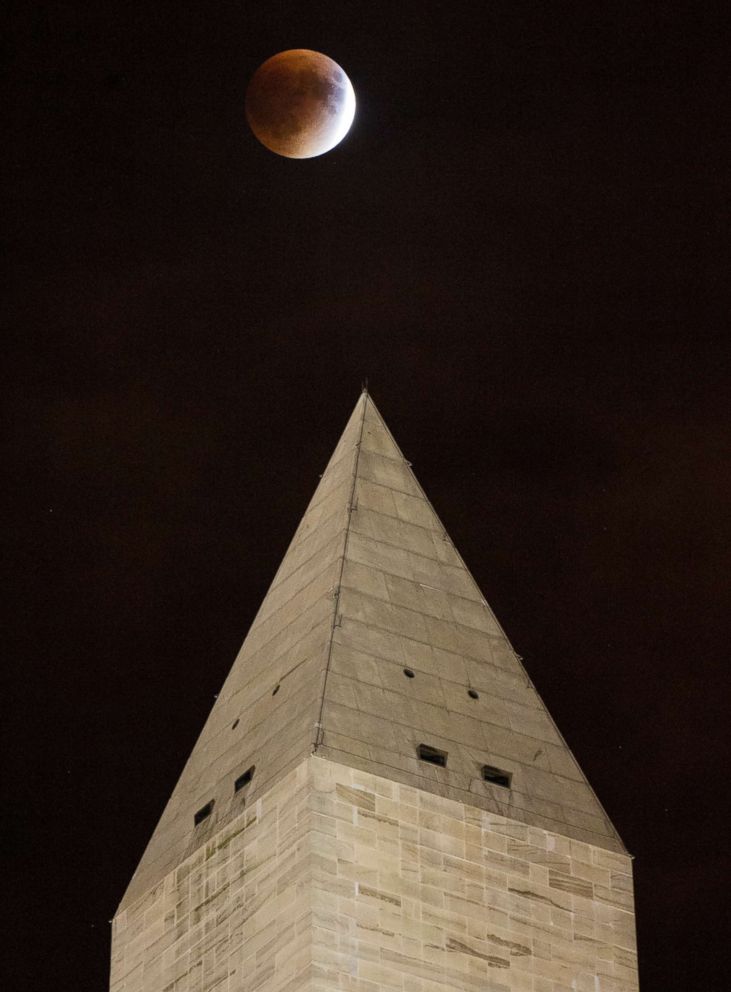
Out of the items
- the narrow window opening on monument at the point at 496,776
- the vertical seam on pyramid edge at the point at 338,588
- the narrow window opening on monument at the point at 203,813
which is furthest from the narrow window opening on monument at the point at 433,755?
the narrow window opening on monument at the point at 203,813

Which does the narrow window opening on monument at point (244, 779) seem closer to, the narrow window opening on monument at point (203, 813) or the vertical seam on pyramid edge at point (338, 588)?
the narrow window opening on monument at point (203, 813)

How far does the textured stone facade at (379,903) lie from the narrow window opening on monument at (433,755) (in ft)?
4.01

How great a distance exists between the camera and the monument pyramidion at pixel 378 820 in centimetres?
9500

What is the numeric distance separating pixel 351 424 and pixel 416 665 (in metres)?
10.3

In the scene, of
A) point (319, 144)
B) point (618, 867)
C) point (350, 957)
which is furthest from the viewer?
point (319, 144)

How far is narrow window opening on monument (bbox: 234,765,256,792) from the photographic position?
98750mm

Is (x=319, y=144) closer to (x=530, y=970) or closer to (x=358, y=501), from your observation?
→ (x=358, y=501)

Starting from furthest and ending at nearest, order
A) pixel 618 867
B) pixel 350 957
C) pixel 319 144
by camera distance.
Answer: pixel 319 144 < pixel 618 867 < pixel 350 957

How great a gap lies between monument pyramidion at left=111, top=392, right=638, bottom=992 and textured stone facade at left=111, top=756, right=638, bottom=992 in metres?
0.05

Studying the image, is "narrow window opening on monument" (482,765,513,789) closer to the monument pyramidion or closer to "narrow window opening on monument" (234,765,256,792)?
the monument pyramidion

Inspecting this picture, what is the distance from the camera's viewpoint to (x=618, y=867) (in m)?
99.8

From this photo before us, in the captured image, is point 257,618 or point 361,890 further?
point 257,618

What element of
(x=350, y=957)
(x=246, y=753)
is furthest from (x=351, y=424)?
(x=350, y=957)

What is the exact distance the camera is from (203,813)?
100 meters
